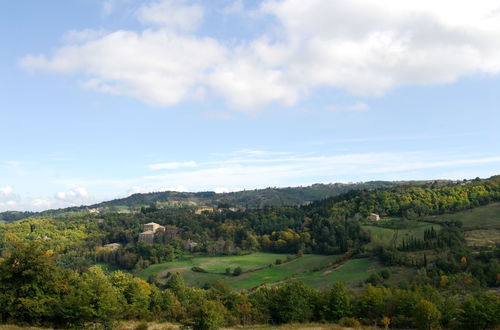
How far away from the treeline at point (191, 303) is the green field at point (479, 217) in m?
65.5

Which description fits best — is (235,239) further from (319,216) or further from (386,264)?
(386,264)

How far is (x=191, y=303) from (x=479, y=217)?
4802 inches

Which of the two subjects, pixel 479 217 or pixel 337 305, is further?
pixel 479 217

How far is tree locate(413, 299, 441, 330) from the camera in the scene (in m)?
54.4

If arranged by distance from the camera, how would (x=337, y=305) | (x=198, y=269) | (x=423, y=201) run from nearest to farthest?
(x=337, y=305) < (x=198, y=269) < (x=423, y=201)

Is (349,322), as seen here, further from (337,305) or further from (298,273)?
(298,273)

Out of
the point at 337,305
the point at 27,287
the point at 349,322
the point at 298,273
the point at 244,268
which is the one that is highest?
the point at 27,287

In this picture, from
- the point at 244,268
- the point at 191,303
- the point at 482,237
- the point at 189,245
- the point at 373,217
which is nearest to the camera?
the point at 191,303

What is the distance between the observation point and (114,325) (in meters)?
50.3

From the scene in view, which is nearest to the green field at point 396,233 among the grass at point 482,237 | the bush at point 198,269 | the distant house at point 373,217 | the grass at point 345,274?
the grass at point 482,237

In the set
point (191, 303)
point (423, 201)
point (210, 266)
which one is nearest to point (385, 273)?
point (191, 303)

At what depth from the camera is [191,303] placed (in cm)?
7162

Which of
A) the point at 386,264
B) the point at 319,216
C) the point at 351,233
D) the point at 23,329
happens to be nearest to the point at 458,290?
the point at 386,264

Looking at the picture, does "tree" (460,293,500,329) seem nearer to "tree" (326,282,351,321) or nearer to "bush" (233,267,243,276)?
"tree" (326,282,351,321)
